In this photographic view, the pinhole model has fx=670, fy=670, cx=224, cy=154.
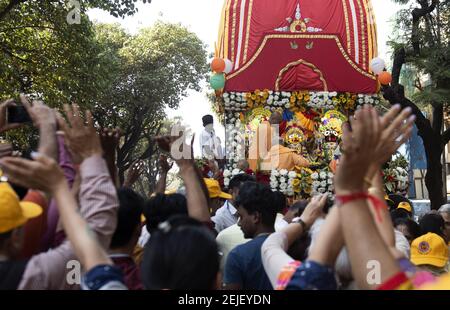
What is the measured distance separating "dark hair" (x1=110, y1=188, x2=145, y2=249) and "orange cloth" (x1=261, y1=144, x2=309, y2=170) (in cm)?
702

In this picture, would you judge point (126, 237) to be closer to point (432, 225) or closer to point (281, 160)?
point (432, 225)

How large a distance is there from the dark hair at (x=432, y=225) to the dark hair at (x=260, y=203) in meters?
2.52

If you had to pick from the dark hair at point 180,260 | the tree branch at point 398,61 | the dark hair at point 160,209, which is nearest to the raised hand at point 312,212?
the dark hair at point 160,209

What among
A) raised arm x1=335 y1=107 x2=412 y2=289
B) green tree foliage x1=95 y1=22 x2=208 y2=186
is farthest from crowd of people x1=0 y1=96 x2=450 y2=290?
green tree foliage x1=95 y1=22 x2=208 y2=186

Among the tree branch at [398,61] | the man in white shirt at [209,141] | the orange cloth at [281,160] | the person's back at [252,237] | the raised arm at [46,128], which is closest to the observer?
the raised arm at [46,128]

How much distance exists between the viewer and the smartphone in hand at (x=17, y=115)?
4.15 meters

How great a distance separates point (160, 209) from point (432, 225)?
3.42 m

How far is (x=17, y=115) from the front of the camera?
4.17 metres

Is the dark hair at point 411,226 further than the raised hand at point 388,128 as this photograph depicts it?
Yes

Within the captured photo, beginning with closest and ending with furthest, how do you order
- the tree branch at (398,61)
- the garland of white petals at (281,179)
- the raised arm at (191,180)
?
1. the raised arm at (191,180)
2. the garland of white petals at (281,179)
3. the tree branch at (398,61)

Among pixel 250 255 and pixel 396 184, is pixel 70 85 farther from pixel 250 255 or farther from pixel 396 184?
pixel 250 255

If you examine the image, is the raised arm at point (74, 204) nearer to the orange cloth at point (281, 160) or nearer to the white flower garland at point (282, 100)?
the orange cloth at point (281, 160)

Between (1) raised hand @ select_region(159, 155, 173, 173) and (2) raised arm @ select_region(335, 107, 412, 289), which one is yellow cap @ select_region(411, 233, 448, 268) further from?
(2) raised arm @ select_region(335, 107, 412, 289)

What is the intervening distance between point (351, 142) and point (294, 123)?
40.4ft
